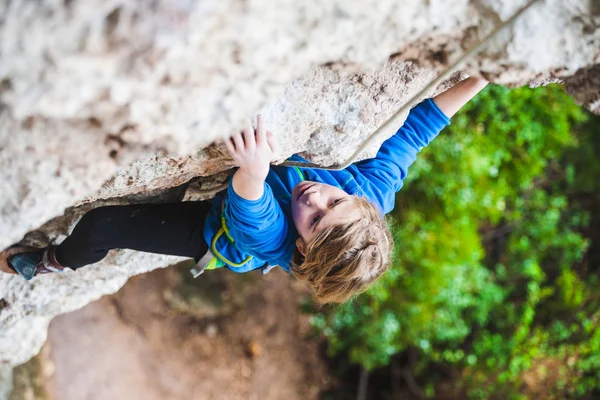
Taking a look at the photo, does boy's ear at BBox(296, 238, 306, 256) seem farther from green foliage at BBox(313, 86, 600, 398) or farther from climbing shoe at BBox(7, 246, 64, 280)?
green foliage at BBox(313, 86, 600, 398)

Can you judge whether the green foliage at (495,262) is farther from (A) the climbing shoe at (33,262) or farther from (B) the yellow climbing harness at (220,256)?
(A) the climbing shoe at (33,262)

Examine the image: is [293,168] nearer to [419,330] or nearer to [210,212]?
[210,212]

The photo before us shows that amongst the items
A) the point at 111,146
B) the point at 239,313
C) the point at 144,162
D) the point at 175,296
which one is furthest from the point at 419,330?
the point at 111,146

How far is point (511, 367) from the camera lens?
4.18 metres

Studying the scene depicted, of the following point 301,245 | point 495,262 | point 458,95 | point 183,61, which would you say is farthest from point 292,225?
point 495,262

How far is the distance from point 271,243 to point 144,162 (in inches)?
17.8

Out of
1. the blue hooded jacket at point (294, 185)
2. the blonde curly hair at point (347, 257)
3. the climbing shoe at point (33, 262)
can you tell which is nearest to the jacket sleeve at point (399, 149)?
the blue hooded jacket at point (294, 185)

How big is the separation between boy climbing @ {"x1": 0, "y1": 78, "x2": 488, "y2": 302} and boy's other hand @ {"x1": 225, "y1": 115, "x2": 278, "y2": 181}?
0.10m

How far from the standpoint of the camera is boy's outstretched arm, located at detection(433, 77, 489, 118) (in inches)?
69.3

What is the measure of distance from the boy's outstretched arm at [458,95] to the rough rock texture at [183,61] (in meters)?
0.43

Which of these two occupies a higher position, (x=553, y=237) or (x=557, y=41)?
(x=557, y=41)

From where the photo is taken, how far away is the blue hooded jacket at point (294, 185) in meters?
1.74

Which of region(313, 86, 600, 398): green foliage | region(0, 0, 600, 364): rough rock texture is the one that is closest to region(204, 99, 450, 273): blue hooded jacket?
region(0, 0, 600, 364): rough rock texture

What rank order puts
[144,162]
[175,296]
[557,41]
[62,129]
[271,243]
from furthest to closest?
1. [175,296]
2. [271,243]
3. [144,162]
4. [557,41]
5. [62,129]
